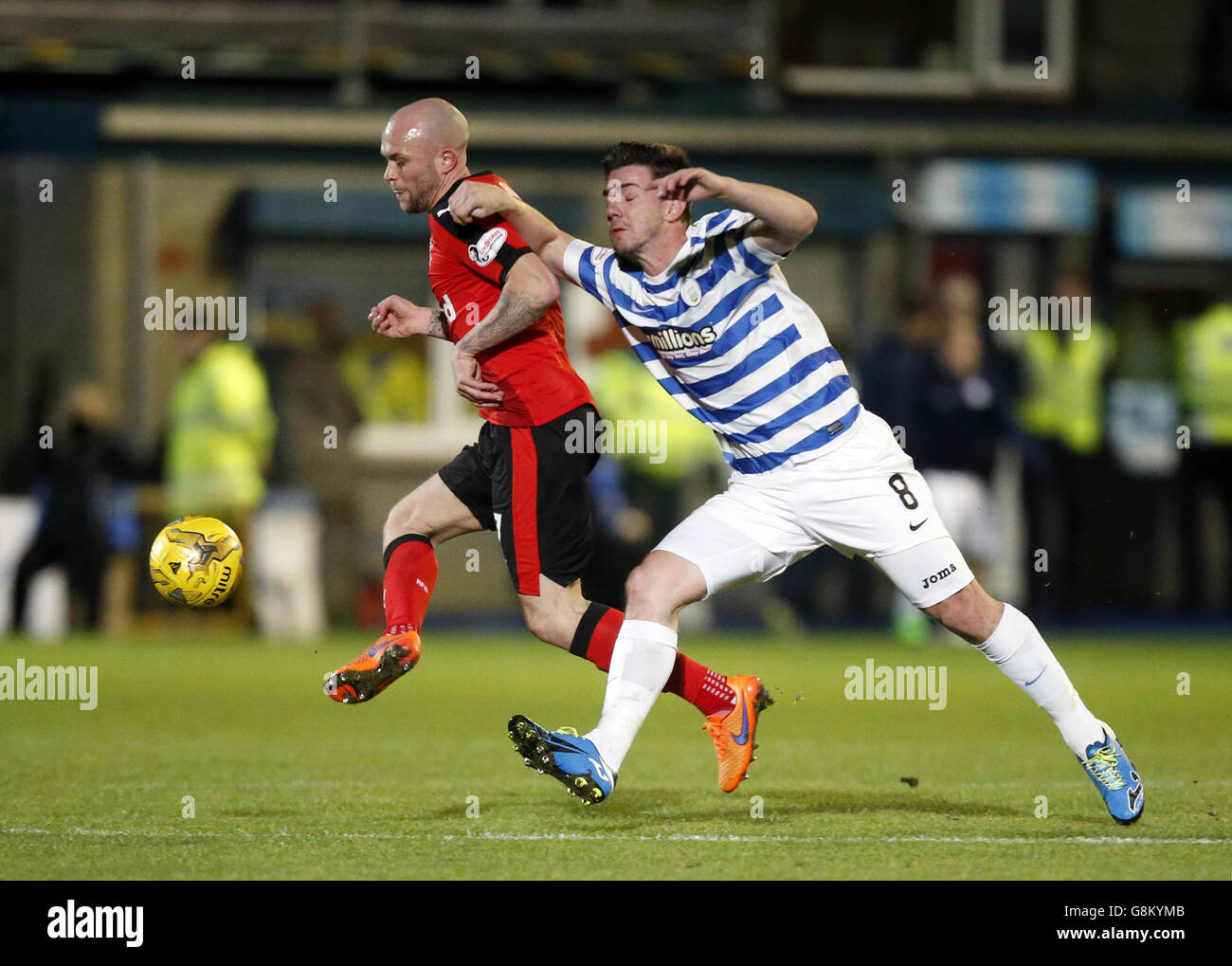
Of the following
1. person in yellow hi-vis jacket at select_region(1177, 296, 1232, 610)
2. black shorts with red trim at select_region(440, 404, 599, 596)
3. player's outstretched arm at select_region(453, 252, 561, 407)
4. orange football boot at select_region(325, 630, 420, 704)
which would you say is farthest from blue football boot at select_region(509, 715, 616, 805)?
person in yellow hi-vis jacket at select_region(1177, 296, 1232, 610)

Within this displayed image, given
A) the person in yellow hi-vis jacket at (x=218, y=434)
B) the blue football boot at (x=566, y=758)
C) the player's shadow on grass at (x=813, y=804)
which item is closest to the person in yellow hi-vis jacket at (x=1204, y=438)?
the person in yellow hi-vis jacket at (x=218, y=434)

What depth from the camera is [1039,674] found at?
22.1ft

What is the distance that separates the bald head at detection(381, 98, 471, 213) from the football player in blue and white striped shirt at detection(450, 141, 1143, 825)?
0.23 meters

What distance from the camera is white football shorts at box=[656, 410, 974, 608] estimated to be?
6645 millimetres

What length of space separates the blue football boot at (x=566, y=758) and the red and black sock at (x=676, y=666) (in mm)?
851

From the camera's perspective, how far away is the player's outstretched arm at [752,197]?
6.07 meters

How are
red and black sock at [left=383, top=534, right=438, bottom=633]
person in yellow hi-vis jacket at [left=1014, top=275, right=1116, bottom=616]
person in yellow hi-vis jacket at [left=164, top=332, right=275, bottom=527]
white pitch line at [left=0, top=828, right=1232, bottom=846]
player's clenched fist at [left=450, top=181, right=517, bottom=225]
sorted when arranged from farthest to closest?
person in yellow hi-vis jacket at [left=1014, top=275, right=1116, bottom=616] → person in yellow hi-vis jacket at [left=164, top=332, right=275, bottom=527] → red and black sock at [left=383, top=534, right=438, bottom=633] → player's clenched fist at [left=450, top=181, right=517, bottom=225] → white pitch line at [left=0, top=828, right=1232, bottom=846]

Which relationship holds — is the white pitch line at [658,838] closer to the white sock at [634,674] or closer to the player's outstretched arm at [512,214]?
the white sock at [634,674]

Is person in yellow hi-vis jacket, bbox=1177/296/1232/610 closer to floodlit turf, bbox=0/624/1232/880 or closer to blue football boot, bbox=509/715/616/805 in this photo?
floodlit turf, bbox=0/624/1232/880

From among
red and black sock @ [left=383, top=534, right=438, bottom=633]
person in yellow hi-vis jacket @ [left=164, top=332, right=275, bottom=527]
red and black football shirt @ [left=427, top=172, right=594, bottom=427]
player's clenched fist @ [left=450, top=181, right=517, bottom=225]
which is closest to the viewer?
player's clenched fist @ [left=450, top=181, right=517, bottom=225]

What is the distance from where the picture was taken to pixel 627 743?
6406mm

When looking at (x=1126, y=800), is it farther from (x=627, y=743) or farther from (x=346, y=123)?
(x=346, y=123)

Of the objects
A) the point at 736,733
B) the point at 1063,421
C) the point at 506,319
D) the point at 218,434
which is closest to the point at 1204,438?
the point at 1063,421
